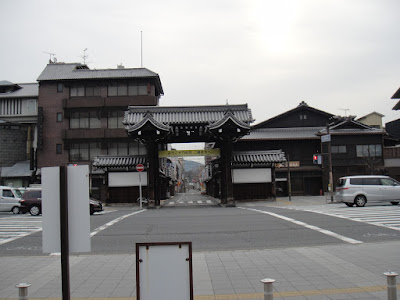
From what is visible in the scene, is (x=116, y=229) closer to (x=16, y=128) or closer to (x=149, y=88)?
(x=149, y=88)

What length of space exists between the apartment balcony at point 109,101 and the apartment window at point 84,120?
105 cm

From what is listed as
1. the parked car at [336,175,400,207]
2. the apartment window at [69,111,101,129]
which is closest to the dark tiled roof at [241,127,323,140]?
the apartment window at [69,111,101,129]

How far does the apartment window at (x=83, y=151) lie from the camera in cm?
4828

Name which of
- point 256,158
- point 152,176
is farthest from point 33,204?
point 256,158

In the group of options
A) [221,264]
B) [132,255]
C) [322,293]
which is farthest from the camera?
[132,255]

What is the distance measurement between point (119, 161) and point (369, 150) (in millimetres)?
30540

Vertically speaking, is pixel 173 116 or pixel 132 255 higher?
pixel 173 116

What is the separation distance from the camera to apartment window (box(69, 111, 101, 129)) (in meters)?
48.6

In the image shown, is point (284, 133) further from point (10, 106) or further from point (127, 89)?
point (10, 106)

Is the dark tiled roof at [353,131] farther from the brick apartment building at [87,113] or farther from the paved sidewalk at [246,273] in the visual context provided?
the paved sidewalk at [246,273]

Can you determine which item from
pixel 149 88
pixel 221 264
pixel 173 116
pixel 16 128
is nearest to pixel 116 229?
pixel 221 264

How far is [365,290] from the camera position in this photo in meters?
6.57

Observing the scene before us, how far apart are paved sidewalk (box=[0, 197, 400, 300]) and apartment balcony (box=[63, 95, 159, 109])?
38666 millimetres

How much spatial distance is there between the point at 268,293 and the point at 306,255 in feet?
18.3
